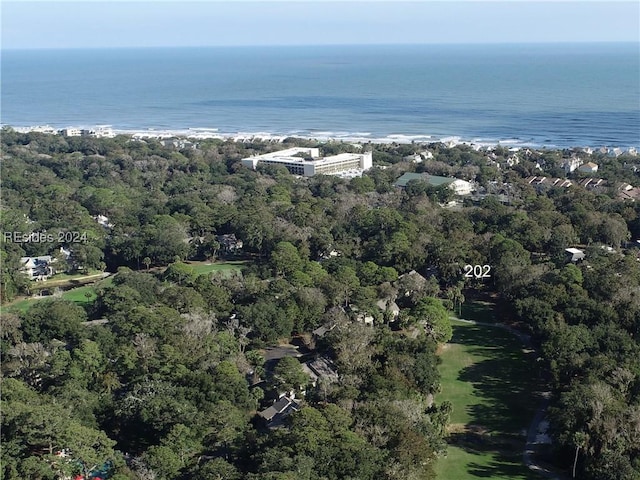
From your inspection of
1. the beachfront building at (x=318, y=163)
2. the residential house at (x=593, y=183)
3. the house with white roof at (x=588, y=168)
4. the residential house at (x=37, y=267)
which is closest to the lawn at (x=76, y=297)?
the residential house at (x=37, y=267)

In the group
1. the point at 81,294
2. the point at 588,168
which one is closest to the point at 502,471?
the point at 81,294

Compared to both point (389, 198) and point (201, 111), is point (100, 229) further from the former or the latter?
point (201, 111)

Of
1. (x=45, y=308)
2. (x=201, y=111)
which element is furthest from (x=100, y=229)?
(x=201, y=111)

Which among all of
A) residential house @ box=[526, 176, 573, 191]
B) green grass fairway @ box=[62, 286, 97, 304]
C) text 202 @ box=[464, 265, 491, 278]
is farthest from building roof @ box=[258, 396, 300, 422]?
residential house @ box=[526, 176, 573, 191]

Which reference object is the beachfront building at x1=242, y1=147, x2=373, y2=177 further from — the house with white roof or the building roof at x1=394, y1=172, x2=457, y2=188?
the house with white roof

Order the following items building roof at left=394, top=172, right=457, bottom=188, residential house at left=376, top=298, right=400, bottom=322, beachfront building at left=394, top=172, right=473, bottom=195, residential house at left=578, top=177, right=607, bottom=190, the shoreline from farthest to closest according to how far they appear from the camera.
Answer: the shoreline → building roof at left=394, top=172, right=457, bottom=188 → beachfront building at left=394, top=172, right=473, bottom=195 → residential house at left=578, top=177, right=607, bottom=190 → residential house at left=376, top=298, right=400, bottom=322
